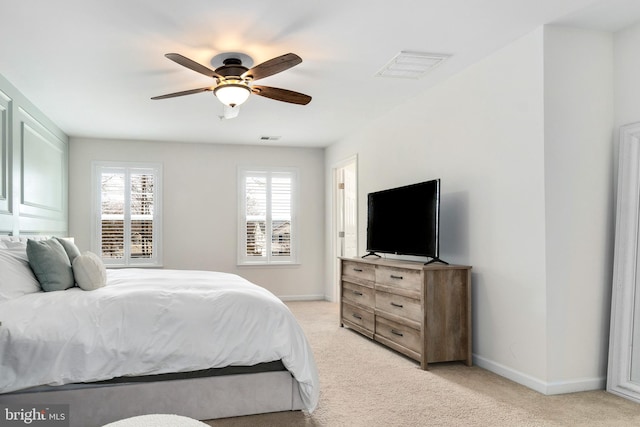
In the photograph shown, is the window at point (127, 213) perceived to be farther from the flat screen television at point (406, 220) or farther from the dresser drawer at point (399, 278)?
the dresser drawer at point (399, 278)

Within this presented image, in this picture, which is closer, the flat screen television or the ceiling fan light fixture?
the ceiling fan light fixture

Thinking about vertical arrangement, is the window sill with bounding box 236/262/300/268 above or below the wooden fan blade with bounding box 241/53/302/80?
below

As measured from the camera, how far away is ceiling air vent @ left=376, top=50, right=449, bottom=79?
3.85 m

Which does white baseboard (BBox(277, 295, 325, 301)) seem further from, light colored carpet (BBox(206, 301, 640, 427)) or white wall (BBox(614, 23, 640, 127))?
white wall (BBox(614, 23, 640, 127))

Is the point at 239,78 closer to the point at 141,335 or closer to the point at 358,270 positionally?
the point at 141,335

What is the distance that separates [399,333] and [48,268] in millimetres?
2753

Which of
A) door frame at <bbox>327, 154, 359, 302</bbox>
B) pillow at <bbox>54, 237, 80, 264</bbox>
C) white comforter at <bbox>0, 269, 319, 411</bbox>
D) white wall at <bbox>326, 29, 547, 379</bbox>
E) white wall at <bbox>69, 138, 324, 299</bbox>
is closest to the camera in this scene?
white comforter at <bbox>0, 269, 319, 411</bbox>

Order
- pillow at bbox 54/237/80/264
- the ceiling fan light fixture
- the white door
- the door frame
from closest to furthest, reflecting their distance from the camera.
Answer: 1. the ceiling fan light fixture
2. pillow at bbox 54/237/80/264
3. the white door
4. the door frame

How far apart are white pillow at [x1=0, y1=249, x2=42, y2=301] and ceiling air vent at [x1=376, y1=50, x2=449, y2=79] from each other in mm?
3041

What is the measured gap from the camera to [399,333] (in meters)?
4.26

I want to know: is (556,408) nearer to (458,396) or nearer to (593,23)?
(458,396)

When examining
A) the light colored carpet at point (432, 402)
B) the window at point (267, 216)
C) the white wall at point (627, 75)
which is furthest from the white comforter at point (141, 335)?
the window at point (267, 216)

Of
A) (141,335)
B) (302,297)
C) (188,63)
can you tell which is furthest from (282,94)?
(302,297)

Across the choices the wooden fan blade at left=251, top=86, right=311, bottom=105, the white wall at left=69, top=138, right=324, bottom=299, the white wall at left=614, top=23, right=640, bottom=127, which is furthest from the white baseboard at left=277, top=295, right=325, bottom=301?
the white wall at left=614, top=23, right=640, bottom=127
